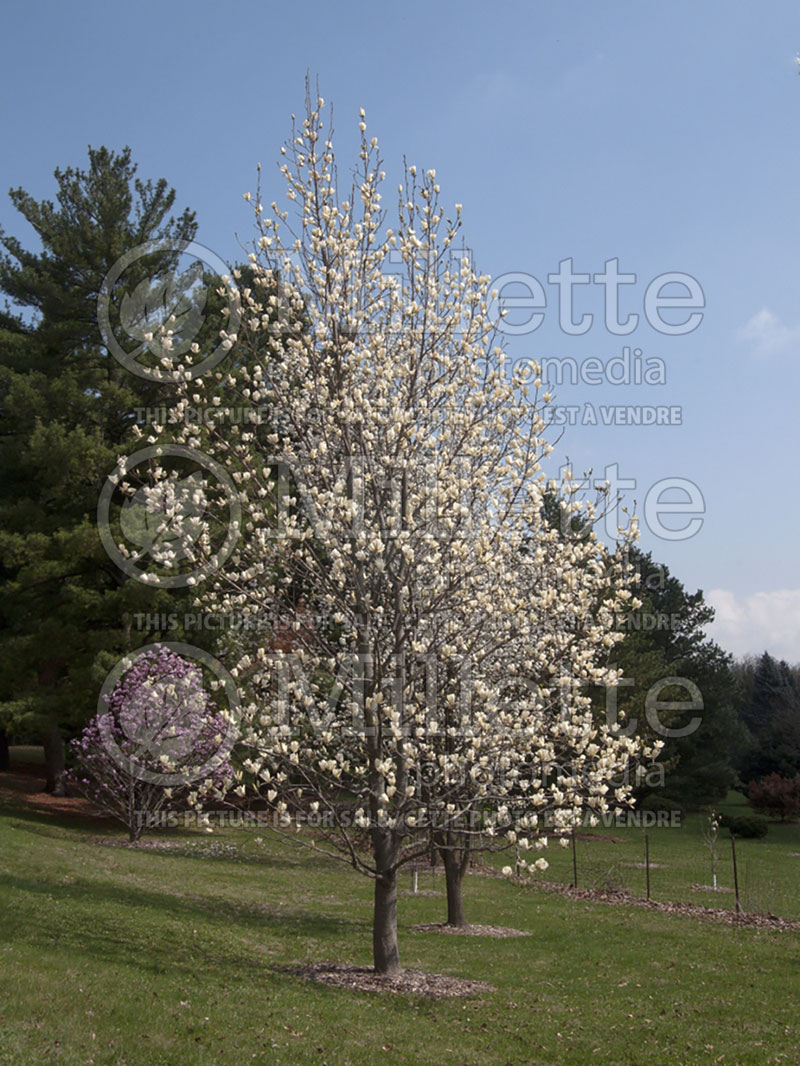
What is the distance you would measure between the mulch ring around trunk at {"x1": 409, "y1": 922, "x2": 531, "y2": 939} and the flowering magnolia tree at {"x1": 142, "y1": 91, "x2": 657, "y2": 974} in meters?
3.67

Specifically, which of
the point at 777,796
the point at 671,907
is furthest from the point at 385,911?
the point at 777,796

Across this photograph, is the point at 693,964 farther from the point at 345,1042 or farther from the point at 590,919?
the point at 345,1042

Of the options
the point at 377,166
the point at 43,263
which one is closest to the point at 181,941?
the point at 377,166

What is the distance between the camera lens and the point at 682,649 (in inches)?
1660

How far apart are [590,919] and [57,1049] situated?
414 inches

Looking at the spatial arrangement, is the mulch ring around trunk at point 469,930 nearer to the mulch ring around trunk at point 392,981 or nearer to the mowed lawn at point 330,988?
the mowed lawn at point 330,988

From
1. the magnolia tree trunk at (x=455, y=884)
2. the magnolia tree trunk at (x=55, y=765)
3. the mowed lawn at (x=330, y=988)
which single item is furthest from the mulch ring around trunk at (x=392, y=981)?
the magnolia tree trunk at (x=55, y=765)

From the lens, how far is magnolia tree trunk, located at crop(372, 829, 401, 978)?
9.66 m

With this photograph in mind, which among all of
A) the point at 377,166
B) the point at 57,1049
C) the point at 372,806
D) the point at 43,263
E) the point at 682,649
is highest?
the point at 43,263

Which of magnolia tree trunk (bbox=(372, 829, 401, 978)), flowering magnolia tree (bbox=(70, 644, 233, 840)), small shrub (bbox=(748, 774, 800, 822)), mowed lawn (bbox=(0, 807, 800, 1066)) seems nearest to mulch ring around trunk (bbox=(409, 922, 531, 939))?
mowed lawn (bbox=(0, 807, 800, 1066))

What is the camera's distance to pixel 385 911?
9727mm

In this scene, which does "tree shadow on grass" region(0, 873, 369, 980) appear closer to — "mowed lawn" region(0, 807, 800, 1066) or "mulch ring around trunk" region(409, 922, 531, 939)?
"mowed lawn" region(0, 807, 800, 1066)

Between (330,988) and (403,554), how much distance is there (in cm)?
449

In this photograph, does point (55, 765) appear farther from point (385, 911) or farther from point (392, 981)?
point (392, 981)
